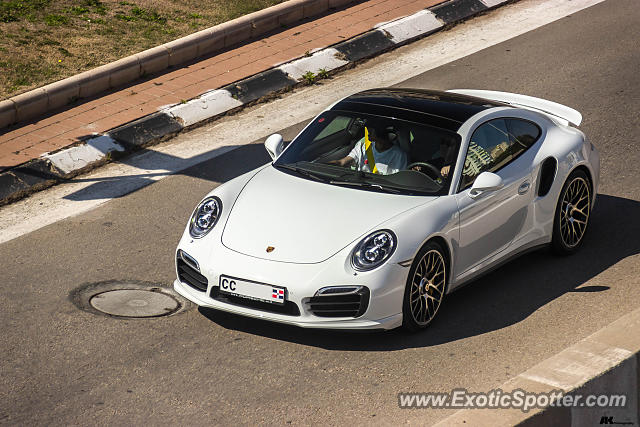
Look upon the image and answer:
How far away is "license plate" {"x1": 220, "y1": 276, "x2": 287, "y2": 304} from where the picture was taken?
6.27 meters

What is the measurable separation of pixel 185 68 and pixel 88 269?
552 centimetres

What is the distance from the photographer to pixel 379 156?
7352 mm

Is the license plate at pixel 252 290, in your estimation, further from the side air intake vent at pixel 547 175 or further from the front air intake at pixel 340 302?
the side air intake vent at pixel 547 175

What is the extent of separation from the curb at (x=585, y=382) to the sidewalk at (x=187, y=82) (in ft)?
22.2

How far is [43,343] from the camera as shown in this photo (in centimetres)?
664

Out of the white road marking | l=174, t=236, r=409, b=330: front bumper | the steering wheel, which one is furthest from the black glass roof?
the white road marking

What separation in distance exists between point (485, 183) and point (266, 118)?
17.2 feet

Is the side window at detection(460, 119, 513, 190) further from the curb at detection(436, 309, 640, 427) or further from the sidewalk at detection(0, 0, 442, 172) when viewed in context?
the sidewalk at detection(0, 0, 442, 172)

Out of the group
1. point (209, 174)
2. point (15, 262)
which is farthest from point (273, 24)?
point (15, 262)

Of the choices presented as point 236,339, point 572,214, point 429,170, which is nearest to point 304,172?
point 429,170

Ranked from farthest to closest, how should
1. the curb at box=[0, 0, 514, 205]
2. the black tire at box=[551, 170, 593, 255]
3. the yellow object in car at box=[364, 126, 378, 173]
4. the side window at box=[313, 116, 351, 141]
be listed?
the curb at box=[0, 0, 514, 205] < the black tire at box=[551, 170, 593, 255] < the side window at box=[313, 116, 351, 141] < the yellow object in car at box=[364, 126, 378, 173]

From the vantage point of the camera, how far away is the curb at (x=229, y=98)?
1020 centimetres

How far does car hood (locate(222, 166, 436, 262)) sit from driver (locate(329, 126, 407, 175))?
0.37m
